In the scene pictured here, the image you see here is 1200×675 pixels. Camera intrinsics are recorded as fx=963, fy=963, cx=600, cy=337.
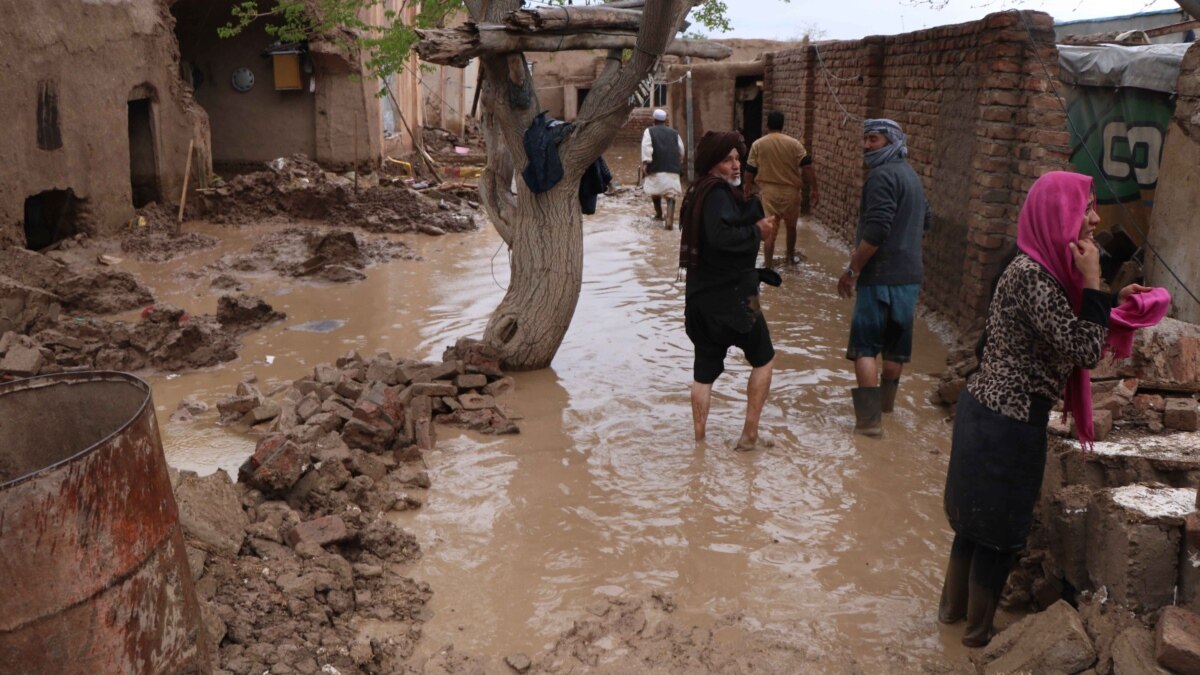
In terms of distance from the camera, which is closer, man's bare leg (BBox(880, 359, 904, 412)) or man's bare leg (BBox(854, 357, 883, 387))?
man's bare leg (BBox(854, 357, 883, 387))

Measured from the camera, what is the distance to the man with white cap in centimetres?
1376

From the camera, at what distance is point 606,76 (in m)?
6.94

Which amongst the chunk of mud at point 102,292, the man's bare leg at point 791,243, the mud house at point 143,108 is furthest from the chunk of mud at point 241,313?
the man's bare leg at point 791,243

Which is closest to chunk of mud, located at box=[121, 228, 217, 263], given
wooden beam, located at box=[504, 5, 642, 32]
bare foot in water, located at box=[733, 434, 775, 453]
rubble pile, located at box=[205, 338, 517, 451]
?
rubble pile, located at box=[205, 338, 517, 451]

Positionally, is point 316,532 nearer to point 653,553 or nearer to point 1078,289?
point 653,553

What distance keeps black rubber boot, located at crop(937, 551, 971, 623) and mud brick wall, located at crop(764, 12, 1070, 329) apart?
159 inches

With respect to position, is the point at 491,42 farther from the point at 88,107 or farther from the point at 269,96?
the point at 269,96

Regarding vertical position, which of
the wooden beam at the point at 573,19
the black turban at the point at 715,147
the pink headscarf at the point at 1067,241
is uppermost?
the wooden beam at the point at 573,19

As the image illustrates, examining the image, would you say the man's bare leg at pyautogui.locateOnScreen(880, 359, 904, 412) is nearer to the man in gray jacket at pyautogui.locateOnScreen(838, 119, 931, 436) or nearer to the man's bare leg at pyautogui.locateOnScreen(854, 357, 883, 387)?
the man in gray jacket at pyautogui.locateOnScreen(838, 119, 931, 436)

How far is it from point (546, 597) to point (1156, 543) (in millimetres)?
2392

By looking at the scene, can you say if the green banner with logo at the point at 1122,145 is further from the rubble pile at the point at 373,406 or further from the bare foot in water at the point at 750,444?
the rubble pile at the point at 373,406

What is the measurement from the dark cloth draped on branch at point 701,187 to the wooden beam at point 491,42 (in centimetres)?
157

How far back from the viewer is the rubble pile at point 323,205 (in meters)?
14.2

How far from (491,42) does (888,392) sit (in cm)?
350
